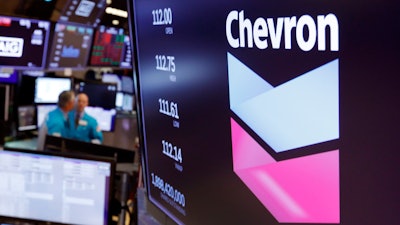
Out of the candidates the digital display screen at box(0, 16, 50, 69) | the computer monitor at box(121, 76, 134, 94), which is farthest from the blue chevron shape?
the computer monitor at box(121, 76, 134, 94)

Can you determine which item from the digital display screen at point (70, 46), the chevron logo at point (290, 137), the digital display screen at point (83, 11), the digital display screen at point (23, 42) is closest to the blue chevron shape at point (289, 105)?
the chevron logo at point (290, 137)

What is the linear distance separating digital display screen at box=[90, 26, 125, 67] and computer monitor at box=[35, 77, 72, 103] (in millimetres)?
1620

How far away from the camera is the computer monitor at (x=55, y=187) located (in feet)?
9.86

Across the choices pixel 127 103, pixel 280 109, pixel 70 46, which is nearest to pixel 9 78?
pixel 127 103

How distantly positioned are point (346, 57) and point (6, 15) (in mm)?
3906

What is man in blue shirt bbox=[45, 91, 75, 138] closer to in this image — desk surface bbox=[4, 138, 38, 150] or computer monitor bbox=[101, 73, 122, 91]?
desk surface bbox=[4, 138, 38, 150]

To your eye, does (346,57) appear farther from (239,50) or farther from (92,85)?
(92,85)

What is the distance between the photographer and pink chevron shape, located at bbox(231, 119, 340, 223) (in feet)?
3.36

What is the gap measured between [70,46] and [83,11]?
0.33 m

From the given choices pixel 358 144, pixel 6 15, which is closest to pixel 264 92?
pixel 358 144

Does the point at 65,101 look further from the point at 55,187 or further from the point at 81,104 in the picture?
the point at 55,187

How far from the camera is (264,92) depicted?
1.22m

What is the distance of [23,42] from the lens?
4738mm

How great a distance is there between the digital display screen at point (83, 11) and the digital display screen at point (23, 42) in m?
0.34
